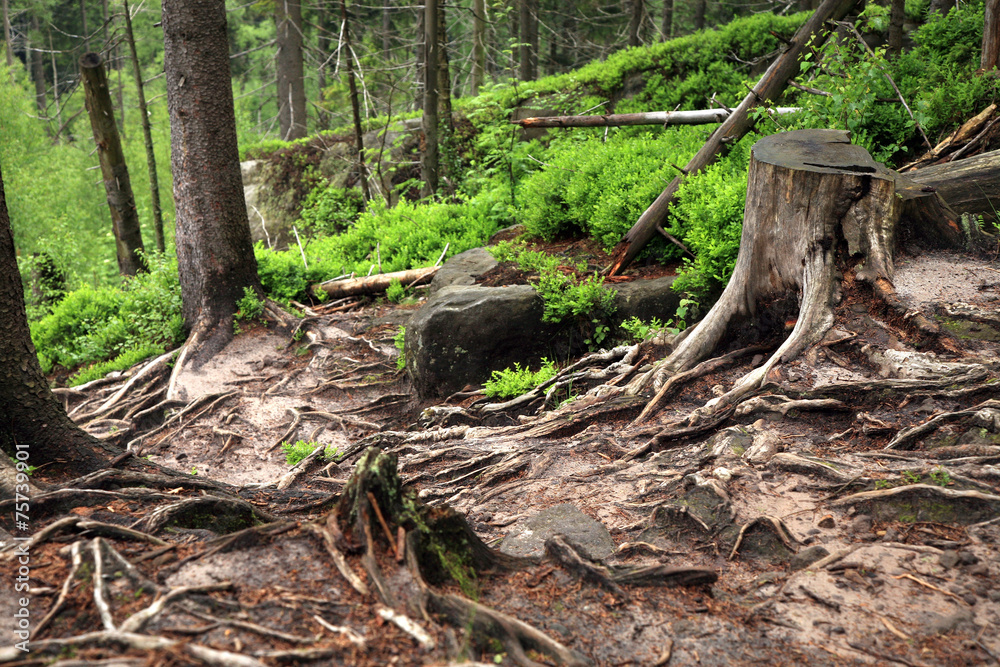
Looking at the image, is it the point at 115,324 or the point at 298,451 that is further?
the point at 115,324

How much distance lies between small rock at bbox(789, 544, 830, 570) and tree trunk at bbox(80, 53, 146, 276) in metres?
10.6

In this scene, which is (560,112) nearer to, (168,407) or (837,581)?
(168,407)

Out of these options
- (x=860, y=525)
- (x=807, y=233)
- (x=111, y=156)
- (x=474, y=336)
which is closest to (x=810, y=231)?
(x=807, y=233)

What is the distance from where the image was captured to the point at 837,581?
9.34ft

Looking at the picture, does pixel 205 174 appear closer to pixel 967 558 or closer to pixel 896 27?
pixel 967 558

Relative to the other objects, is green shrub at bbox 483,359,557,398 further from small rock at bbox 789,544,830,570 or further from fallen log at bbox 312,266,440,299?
fallen log at bbox 312,266,440,299

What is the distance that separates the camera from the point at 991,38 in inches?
285

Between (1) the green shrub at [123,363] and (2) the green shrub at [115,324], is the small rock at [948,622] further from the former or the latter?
(1) the green shrub at [123,363]

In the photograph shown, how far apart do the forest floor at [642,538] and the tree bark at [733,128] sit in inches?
107

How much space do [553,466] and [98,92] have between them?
10.6 meters

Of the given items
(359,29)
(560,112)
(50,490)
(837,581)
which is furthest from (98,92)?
(359,29)

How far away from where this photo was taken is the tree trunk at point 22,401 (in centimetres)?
363

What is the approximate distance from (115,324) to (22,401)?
619 centimetres

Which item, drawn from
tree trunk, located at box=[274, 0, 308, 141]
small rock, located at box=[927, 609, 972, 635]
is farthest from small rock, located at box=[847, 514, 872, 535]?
tree trunk, located at box=[274, 0, 308, 141]
